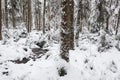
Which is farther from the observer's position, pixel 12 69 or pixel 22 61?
pixel 22 61

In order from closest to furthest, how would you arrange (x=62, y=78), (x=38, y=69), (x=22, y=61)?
(x=62, y=78) < (x=38, y=69) < (x=22, y=61)

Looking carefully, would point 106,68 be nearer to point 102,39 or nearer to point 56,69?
point 56,69

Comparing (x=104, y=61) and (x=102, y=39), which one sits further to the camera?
(x=102, y=39)

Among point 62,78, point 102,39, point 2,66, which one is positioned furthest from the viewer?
point 102,39

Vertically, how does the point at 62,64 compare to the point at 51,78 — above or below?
above

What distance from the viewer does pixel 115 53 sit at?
11430mm

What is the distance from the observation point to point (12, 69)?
8352 mm

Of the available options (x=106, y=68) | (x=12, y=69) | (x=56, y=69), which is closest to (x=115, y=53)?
(x=106, y=68)

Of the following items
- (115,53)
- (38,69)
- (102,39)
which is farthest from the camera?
(102,39)

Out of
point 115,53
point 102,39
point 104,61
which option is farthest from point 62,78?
point 102,39

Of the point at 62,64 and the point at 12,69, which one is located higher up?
the point at 62,64

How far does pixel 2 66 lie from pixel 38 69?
200 cm

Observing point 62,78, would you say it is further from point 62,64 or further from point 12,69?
point 12,69

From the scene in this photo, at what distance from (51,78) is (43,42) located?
31.8 feet
